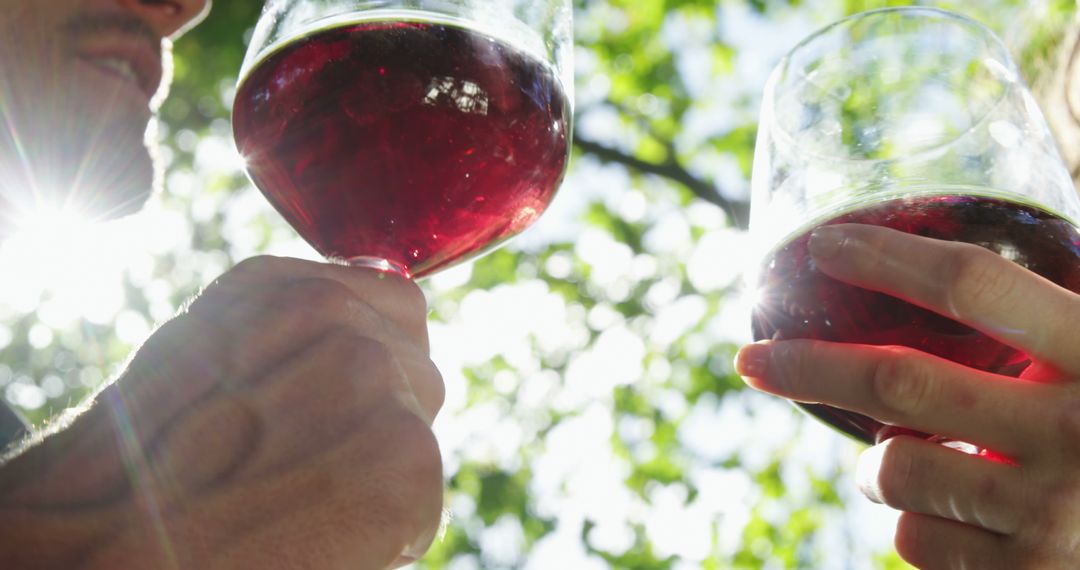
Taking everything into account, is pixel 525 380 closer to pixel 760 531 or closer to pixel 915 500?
pixel 760 531

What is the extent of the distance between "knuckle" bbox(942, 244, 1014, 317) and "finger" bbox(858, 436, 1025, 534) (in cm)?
18

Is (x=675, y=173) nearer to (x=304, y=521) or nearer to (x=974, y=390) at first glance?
(x=974, y=390)

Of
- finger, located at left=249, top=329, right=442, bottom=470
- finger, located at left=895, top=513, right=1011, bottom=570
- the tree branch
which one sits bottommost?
the tree branch

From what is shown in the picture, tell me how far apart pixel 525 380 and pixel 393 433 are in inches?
335

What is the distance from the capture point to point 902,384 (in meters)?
1.05

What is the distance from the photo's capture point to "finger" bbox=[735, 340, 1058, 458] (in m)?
1.05

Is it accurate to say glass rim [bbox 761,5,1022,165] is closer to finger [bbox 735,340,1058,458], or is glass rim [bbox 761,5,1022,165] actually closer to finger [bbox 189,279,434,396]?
finger [bbox 735,340,1058,458]

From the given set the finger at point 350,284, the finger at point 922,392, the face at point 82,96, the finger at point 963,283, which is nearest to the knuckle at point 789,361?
the finger at point 922,392

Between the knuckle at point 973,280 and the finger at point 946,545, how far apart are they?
0.95 feet

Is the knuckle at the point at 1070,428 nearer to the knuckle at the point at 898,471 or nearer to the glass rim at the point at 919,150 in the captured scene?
the knuckle at the point at 898,471

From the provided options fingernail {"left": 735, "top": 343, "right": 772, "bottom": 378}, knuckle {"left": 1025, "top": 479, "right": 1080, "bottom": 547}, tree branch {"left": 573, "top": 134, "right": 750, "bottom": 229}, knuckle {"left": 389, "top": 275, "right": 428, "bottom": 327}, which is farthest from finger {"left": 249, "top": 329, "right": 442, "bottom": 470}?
tree branch {"left": 573, "top": 134, "right": 750, "bottom": 229}

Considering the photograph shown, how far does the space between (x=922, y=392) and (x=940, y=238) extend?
0.60 feet

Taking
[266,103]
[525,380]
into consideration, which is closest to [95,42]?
[266,103]

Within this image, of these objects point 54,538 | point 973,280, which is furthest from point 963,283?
point 54,538
